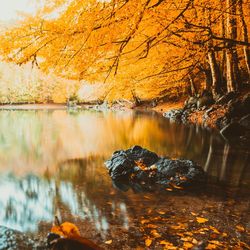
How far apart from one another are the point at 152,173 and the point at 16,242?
4.22 meters

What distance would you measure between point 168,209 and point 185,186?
1.43 metres

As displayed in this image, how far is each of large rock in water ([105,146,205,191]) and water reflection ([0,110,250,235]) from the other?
37 cm

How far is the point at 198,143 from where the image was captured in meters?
13.0

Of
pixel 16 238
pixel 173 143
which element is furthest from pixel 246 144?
pixel 16 238

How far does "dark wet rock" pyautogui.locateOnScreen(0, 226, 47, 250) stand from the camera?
3662 mm

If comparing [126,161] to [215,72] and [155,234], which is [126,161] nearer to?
[155,234]

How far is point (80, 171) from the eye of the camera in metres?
8.60

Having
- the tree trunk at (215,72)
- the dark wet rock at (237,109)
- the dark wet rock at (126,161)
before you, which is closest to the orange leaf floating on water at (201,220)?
the dark wet rock at (126,161)

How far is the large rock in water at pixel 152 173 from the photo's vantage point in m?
7.01

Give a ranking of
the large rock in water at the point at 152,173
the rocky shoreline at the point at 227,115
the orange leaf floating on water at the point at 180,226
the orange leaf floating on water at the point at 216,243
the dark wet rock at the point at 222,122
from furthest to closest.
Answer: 1. the dark wet rock at the point at 222,122
2. the rocky shoreline at the point at 227,115
3. the large rock in water at the point at 152,173
4. the orange leaf floating on water at the point at 180,226
5. the orange leaf floating on water at the point at 216,243

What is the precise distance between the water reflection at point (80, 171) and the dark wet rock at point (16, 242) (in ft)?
3.43

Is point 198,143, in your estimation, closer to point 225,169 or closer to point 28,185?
point 225,169

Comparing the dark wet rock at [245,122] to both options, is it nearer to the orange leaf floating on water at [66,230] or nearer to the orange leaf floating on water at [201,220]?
the orange leaf floating on water at [201,220]

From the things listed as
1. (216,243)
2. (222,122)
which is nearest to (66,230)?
(216,243)
